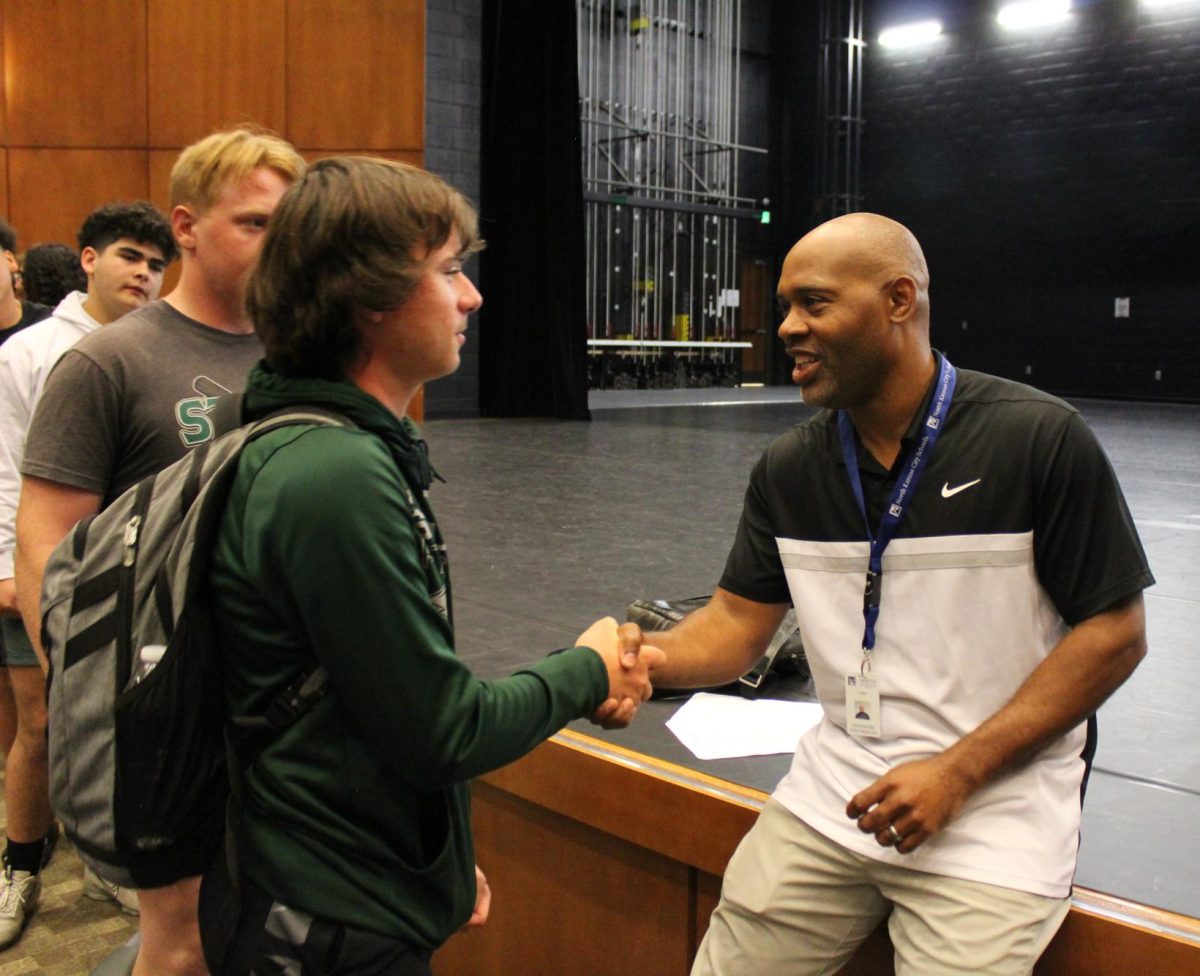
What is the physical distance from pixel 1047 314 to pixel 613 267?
5254 mm

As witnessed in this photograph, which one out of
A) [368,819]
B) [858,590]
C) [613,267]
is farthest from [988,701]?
[613,267]

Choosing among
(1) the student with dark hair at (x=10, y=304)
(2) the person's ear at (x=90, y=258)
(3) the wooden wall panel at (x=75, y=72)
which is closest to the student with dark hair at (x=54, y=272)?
(1) the student with dark hair at (x=10, y=304)

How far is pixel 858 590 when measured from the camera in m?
1.44

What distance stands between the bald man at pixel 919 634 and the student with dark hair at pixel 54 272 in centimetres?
260

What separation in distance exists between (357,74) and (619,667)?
7.49 meters

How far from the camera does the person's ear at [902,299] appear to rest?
57.7 inches

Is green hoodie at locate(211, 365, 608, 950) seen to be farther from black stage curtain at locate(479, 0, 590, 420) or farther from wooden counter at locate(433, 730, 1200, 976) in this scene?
black stage curtain at locate(479, 0, 590, 420)

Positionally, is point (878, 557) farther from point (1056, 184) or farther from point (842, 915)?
point (1056, 184)

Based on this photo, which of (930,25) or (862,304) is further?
(930,25)

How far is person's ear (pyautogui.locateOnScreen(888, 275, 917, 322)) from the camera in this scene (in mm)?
1465

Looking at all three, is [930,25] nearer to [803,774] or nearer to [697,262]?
[697,262]

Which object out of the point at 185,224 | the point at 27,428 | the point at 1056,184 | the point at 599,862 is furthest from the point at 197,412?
the point at 1056,184

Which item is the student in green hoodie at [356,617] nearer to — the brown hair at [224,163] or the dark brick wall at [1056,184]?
the brown hair at [224,163]

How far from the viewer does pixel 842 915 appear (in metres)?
1.43
